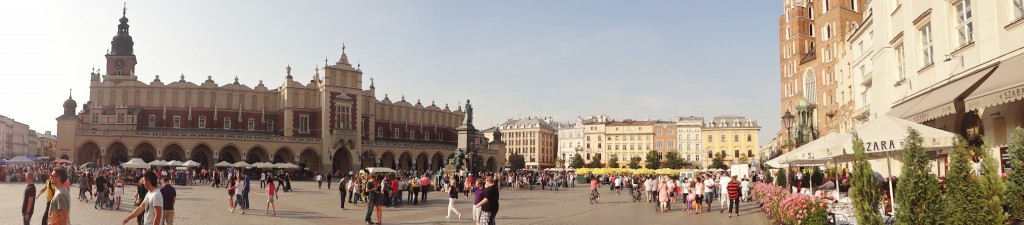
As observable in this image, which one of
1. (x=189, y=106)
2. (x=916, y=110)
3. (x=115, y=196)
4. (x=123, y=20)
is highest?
(x=123, y=20)

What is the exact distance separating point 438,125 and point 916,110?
2790 inches

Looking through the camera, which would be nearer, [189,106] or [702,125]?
[189,106]

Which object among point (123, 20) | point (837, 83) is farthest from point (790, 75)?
point (123, 20)

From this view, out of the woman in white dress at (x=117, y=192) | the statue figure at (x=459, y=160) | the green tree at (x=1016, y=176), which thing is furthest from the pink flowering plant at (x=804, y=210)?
the statue figure at (x=459, y=160)

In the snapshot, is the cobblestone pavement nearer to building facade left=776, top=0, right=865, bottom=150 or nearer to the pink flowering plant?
the pink flowering plant

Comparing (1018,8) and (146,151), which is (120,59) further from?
(1018,8)

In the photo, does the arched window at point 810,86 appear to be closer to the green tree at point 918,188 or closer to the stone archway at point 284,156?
the stone archway at point 284,156

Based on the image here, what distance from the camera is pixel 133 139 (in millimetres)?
54375

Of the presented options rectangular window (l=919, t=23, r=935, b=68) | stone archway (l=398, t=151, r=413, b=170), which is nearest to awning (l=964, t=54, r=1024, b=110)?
rectangular window (l=919, t=23, r=935, b=68)

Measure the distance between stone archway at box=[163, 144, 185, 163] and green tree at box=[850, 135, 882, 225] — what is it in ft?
186

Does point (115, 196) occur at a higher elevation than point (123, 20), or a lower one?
lower

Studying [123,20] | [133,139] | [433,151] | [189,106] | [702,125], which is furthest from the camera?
[702,125]

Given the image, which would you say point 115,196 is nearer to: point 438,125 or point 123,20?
point 123,20

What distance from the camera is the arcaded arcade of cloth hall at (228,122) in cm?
5494
